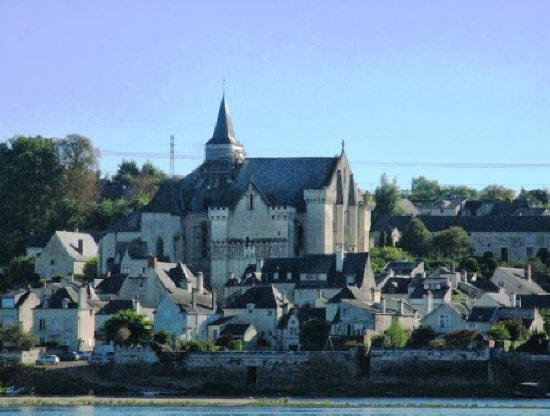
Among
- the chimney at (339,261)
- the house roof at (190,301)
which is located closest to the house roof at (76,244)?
the house roof at (190,301)

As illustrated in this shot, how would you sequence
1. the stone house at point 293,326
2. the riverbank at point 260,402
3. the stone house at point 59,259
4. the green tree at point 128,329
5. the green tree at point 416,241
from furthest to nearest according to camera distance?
the green tree at point 416,241
the stone house at point 59,259
the stone house at point 293,326
the green tree at point 128,329
the riverbank at point 260,402

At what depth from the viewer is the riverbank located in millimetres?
85500

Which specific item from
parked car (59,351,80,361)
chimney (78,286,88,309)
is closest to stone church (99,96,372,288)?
chimney (78,286,88,309)

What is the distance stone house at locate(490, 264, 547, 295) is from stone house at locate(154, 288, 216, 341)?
68.7ft

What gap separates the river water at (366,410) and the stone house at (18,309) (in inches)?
621

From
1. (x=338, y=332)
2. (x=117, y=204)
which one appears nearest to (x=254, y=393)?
(x=338, y=332)

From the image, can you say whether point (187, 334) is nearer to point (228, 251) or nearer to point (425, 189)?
point (228, 251)

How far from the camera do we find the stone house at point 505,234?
134500mm

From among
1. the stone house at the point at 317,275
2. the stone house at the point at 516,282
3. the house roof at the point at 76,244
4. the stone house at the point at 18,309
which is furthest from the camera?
the house roof at the point at 76,244

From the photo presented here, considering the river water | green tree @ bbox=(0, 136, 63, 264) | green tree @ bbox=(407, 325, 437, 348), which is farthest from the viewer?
green tree @ bbox=(0, 136, 63, 264)

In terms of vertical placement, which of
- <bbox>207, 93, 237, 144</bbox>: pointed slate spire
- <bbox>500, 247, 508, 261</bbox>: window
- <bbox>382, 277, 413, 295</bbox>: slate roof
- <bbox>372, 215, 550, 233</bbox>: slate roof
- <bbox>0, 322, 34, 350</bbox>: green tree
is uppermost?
<bbox>207, 93, 237, 144</bbox>: pointed slate spire

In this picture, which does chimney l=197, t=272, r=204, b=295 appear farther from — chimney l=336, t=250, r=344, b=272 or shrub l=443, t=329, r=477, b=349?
shrub l=443, t=329, r=477, b=349

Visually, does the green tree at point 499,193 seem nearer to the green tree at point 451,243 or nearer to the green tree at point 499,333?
the green tree at point 451,243

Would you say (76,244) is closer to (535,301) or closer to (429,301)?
(429,301)
